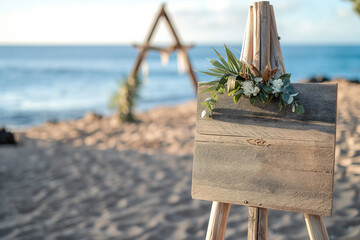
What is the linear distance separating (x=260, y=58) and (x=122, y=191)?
2440mm

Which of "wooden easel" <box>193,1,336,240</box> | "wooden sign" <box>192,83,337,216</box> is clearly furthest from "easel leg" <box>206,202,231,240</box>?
"wooden sign" <box>192,83,337,216</box>

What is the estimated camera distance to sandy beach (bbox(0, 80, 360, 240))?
274cm

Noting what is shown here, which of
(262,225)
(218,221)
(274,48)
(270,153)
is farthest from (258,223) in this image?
(274,48)

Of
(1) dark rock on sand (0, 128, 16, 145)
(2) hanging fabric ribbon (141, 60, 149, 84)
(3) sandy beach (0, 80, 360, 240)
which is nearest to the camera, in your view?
(3) sandy beach (0, 80, 360, 240)

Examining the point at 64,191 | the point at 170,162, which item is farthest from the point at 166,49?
the point at 64,191

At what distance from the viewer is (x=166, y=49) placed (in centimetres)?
684

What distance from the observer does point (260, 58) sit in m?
1.56

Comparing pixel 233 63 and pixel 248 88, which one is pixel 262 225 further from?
pixel 233 63

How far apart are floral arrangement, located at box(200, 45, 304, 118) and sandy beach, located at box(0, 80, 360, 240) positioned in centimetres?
150

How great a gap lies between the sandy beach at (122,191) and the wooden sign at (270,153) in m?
1.25

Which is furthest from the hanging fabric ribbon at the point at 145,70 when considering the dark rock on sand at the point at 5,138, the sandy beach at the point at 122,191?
the dark rock on sand at the point at 5,138

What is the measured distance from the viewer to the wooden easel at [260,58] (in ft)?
5.01

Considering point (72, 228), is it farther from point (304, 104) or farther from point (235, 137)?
point (304, 104)

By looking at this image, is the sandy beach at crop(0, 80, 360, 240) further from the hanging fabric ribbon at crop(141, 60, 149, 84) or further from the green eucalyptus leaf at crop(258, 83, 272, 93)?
the green eucalyptus leaf at crop(258, 83, 272, 93)
